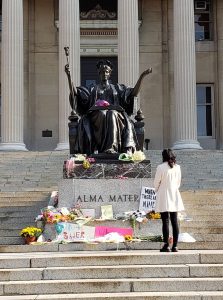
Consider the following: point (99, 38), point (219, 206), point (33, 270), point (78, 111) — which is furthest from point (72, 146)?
point (99, 38)

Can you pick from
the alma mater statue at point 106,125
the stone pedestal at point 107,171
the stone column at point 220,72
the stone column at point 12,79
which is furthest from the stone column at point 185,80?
the stone pedestal at point 107,171

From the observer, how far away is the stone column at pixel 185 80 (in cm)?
2641

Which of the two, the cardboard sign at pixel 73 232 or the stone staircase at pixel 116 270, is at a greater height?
the cardboard sign at pixel 73 232

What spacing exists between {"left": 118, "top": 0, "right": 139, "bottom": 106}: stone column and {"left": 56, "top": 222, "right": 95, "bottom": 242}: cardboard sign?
1541 cm

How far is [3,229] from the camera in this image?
41.4 ft

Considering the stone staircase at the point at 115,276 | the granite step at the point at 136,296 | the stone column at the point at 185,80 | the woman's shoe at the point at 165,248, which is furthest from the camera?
the stone column at the point at 185,80

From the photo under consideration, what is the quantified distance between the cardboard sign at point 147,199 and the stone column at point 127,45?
1422 cm

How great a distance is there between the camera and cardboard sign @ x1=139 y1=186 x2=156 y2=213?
39.2ft

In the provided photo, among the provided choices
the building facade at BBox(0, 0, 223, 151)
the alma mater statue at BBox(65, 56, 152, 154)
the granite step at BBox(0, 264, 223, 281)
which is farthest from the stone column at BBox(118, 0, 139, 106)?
the granite step at BBox(0, 264, 223, 281)

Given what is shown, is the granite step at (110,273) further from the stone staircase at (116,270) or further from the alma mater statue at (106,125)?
the alma mater statue at (106,125)

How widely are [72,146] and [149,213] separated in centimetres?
246

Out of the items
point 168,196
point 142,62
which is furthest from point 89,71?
point 168,196

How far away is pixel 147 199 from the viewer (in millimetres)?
12070

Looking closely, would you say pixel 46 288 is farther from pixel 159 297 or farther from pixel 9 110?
pixel 9 110
